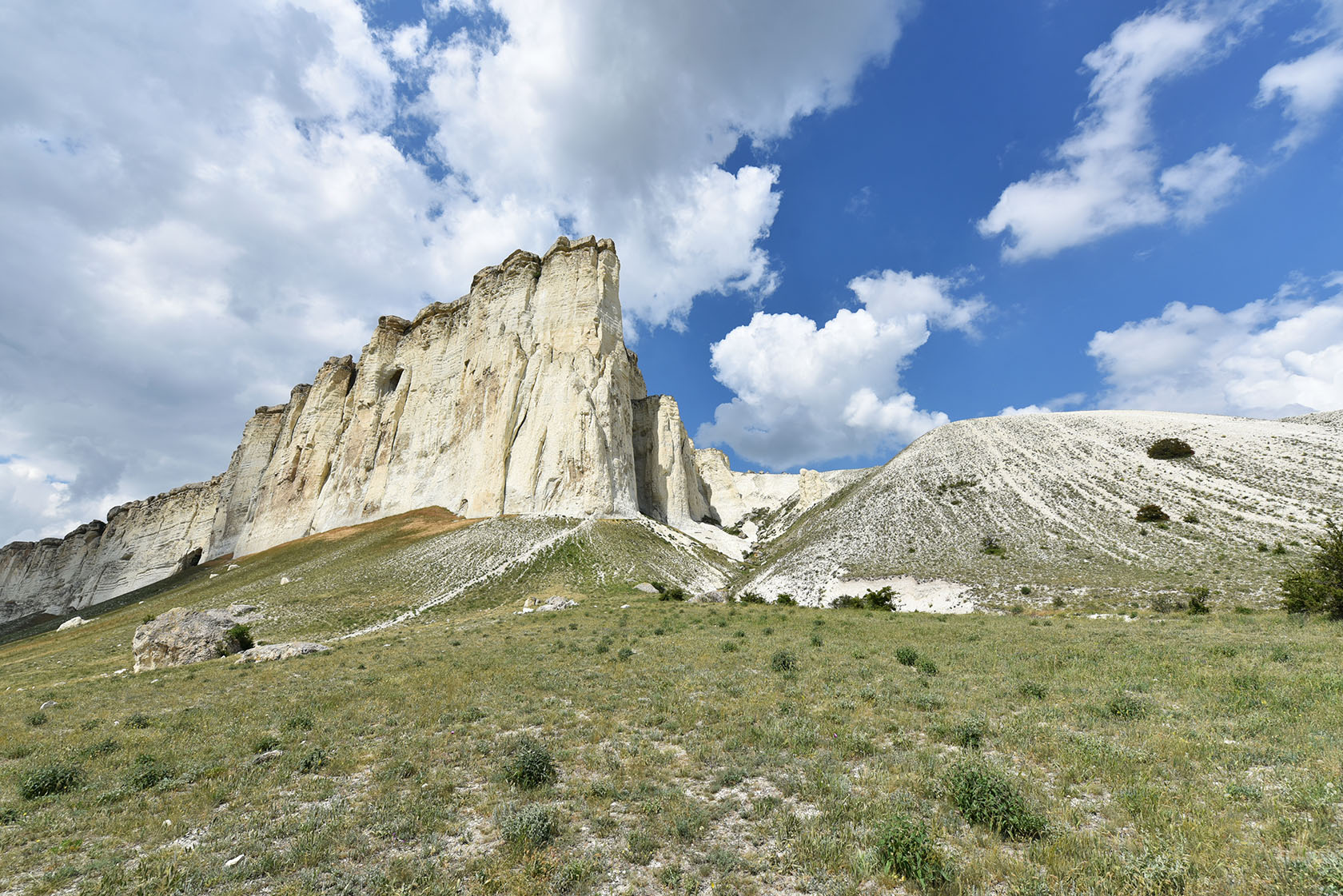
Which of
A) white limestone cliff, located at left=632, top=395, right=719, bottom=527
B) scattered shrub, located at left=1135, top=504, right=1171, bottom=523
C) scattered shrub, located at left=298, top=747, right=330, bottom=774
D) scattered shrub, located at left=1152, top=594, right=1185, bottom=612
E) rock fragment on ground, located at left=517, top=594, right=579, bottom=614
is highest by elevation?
white limestone cliff, located at left=632, top=395, right=719, bottom=527

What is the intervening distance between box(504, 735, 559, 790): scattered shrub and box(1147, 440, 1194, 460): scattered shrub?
205ft

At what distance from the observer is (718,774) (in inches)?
333

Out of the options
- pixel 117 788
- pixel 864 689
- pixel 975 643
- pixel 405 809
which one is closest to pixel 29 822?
pixel 117 788

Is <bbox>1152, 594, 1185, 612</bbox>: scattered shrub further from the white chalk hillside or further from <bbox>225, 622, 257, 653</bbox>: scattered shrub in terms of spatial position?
<bbox>225, 622, 257, 653</bbox>: scattered shrub

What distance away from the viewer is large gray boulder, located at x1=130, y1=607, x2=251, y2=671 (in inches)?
939

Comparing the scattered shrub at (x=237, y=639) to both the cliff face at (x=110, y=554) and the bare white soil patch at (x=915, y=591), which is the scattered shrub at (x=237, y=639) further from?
the cliff face at (x=110, y=554)

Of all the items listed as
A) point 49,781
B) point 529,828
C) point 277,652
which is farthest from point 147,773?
point 277,652

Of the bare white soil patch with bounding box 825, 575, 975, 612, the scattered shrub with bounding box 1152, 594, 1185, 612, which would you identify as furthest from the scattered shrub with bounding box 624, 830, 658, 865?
the scattered shrub with bounding box 1152, 594, 1185, 612

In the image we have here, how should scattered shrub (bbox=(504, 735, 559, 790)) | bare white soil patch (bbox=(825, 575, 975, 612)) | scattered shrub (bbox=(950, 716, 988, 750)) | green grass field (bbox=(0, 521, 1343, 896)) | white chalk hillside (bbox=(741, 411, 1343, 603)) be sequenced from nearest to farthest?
green grass field (bbox=(0, 521, 1343, 896)) < scattered shrub (bbox=(504, 735, 559, 790)) < scattered shrub (bbox=(950, 716, 988, 750)) < white chalk hillside (bbox=(741, 411, 1343, 603)) < bare white soil patch (bbox=(825, 575, 975, 612))

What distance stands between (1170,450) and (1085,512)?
15.0 m

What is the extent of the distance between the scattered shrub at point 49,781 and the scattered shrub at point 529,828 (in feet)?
27.5

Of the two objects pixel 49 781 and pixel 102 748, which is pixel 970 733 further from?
pixel 102 748

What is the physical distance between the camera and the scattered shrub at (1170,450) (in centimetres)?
4806

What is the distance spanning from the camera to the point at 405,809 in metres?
A: 7.62
